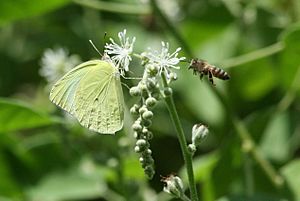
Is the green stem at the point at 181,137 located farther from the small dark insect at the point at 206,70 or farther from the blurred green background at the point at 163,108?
the blurred green background at the point at 163,108

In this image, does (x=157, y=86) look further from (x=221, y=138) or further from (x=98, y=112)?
(x=221, y=138)

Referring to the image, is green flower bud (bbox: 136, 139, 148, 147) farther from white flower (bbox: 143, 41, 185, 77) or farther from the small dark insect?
the small dark insect

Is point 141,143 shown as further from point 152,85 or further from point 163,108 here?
point 163,108

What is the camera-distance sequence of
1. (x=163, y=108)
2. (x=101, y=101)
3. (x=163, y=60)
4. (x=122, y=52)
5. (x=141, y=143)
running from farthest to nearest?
1. (x=163, y=108)
2. (x=101, y=101)
3. (x=122, y=52)
4. (x=163, y=60)
5. (x=141, y=143)

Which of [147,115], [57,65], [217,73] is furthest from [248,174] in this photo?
[147,115]

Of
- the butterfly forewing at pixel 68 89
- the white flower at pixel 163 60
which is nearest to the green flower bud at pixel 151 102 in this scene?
the white flower at pixel 163 60

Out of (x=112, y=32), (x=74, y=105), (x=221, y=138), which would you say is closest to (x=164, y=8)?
(x=112, y=32)
